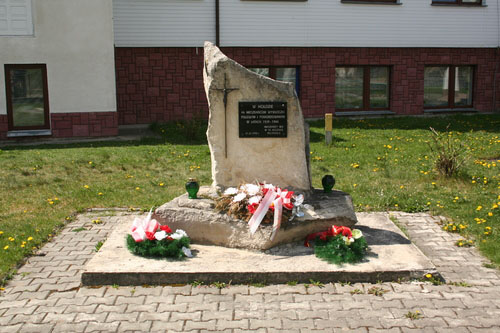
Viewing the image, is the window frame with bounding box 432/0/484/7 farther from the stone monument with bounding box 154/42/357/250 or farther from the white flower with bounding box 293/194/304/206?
the white flower with bounding box 293/194/304/206

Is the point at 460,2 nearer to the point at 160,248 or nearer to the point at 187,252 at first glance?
the point at 187,252

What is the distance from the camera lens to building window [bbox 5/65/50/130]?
13797 millimetres

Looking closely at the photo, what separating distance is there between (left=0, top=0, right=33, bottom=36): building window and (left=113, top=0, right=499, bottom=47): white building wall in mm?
2873

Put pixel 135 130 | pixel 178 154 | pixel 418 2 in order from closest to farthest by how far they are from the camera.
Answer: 1. pixel 178 154
2. pixel 135 130
3. pixel 418 2

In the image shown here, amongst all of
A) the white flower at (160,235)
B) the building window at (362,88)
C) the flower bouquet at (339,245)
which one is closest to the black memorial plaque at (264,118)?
the flower bouquet at (339,245)

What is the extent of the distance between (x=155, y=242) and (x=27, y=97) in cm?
968

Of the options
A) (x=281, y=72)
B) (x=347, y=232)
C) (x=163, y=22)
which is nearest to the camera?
(x=347, y=232)

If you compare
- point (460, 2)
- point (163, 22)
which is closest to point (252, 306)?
point (163, 22)

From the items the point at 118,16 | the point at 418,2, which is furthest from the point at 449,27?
the point at 118,16

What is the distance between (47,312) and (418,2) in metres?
15.9

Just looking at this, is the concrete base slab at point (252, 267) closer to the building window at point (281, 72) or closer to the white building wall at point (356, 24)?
the white building wall at point (356, 24)

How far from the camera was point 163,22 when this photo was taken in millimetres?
15914

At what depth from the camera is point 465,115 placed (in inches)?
712

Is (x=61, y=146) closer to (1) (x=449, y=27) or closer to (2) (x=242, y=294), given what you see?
Answer: (2) (x=242, y=294)
